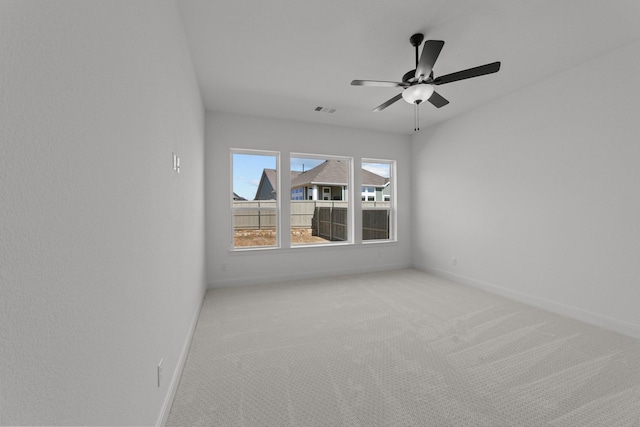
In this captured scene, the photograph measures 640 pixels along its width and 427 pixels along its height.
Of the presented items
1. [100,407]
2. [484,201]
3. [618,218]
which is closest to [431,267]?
[484,201]

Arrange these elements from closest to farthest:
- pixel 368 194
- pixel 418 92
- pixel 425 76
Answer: pixel 425 76
pixel 418 92
pixel 368 194

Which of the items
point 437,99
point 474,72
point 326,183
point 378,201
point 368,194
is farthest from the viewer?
point 378,201

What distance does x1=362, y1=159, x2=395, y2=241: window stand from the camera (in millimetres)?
5199

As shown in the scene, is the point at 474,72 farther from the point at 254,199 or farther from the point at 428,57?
the point at 254,199

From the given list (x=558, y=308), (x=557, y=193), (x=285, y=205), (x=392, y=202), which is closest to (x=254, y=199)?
(x=285, y=205)

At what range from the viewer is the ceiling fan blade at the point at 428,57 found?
6.41 ft

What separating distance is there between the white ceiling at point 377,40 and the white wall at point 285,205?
0.78 meters

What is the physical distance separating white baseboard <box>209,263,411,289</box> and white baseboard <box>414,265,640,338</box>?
4.39 ft

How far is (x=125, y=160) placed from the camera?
106 centimetres

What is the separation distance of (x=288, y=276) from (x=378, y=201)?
2.33 m

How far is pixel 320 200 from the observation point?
507cm

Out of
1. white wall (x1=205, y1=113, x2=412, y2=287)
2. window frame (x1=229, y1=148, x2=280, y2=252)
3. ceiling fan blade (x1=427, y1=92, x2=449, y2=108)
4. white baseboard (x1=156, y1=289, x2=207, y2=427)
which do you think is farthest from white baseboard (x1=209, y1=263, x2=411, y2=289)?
ceiling fan blade (x1=427, y1=92, x2=449, y2=108)

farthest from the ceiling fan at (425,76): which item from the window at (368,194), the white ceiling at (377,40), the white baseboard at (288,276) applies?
the white baseboard at (288,276)

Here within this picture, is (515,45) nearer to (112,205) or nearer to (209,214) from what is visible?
(112,205)
